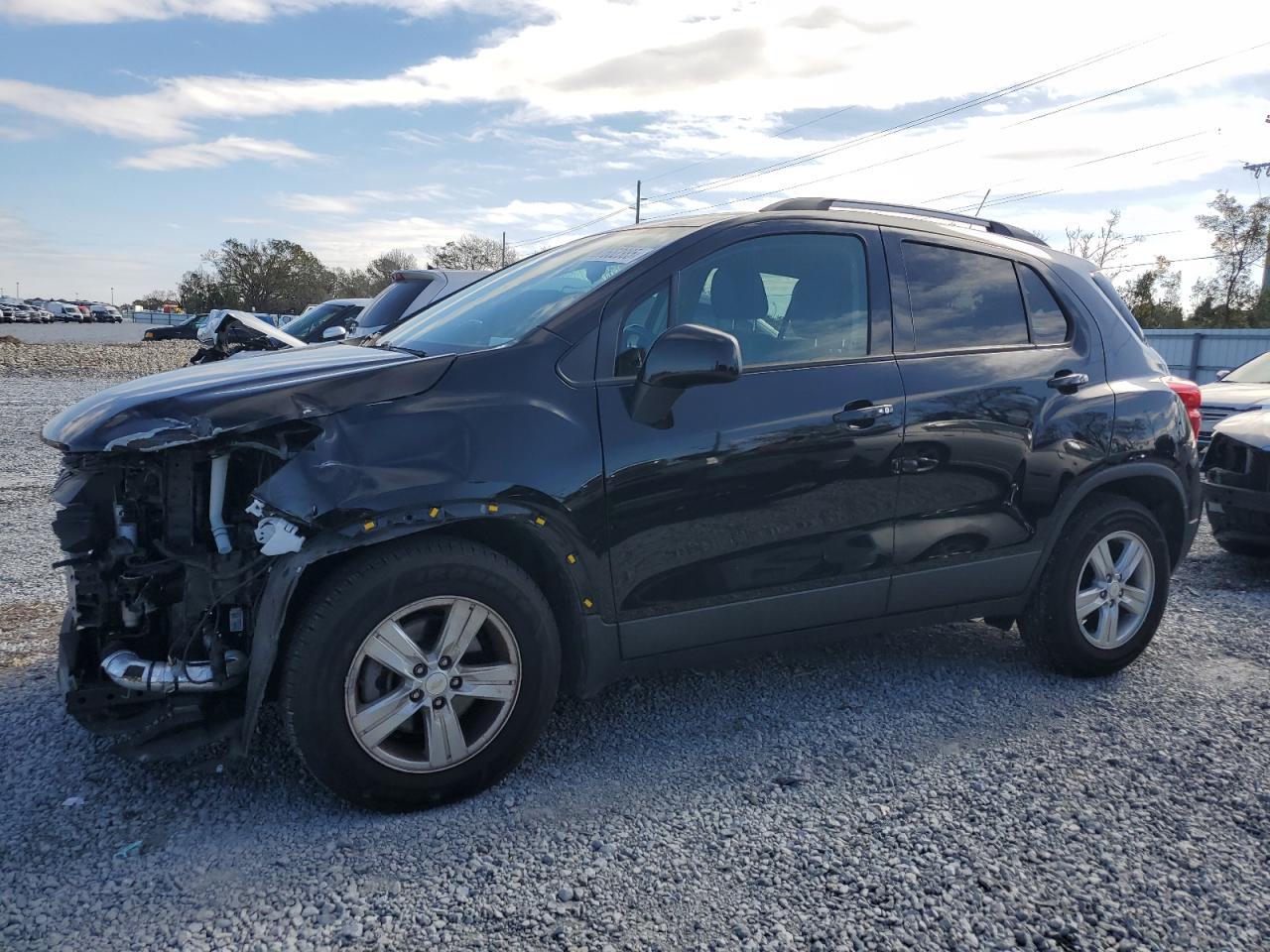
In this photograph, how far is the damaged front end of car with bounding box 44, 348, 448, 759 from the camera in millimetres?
2803

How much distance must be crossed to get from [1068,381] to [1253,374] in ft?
24.5

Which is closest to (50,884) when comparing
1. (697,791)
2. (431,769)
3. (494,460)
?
(431,769)

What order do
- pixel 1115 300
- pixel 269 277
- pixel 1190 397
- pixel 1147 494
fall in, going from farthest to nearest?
pixel 269 277 → pixel 1190 397 → pixel 1115 300 → pixel 1147 494

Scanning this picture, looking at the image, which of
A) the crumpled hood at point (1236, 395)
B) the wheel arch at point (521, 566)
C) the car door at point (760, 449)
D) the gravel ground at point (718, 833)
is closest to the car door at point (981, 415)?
the car door at point (760, 449)

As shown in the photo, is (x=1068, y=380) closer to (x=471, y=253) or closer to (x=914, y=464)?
(x=914, y=464)

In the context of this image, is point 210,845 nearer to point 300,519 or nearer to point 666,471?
point 300,519

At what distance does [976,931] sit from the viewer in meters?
2.53

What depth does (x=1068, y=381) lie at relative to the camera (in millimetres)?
4105

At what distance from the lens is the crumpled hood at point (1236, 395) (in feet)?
29.1

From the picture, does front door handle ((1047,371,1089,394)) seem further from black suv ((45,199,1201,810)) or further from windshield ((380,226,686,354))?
windshield ((380,226,686,354))

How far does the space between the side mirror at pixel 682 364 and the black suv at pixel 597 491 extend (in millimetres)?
11

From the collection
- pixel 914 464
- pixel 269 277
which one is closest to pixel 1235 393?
pixel 914 464

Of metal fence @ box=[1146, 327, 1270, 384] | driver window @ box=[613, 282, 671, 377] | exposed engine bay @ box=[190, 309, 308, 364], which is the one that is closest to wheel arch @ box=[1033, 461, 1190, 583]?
driver window @ box=[613, 282, 671, 377]

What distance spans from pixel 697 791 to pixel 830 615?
0.85m
